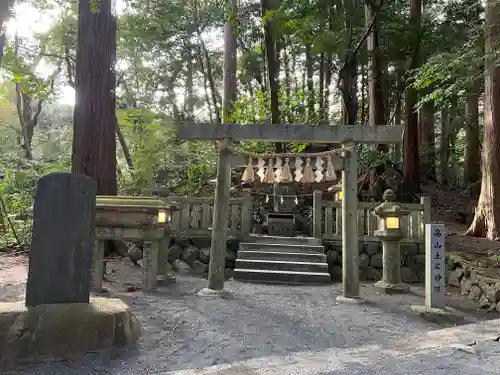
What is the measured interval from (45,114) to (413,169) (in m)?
27.5

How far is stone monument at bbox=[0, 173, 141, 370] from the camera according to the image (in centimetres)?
325

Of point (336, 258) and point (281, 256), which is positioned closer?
point (281, 256)

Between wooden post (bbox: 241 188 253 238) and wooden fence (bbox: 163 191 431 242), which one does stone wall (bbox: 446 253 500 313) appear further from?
wooden post (bbox: 241 188 253 238)

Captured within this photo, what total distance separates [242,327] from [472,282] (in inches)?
213

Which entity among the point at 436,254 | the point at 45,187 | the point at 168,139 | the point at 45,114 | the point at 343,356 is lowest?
the point at 343,356

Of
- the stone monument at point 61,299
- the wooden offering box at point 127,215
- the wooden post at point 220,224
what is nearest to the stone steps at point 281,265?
the wooden post at point 220,224

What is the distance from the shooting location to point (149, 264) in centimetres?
664

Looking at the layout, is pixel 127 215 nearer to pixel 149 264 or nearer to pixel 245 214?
pixel 149 264

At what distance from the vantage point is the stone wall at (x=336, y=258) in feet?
30.2

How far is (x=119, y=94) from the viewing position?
18.5 metres

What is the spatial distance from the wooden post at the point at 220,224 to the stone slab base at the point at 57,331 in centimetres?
303

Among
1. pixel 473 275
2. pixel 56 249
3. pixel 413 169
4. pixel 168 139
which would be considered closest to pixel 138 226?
pixel 56 249

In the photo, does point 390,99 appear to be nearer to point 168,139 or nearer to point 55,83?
point 168,139

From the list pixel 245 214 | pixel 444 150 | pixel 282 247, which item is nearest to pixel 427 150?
pixel 444 150
